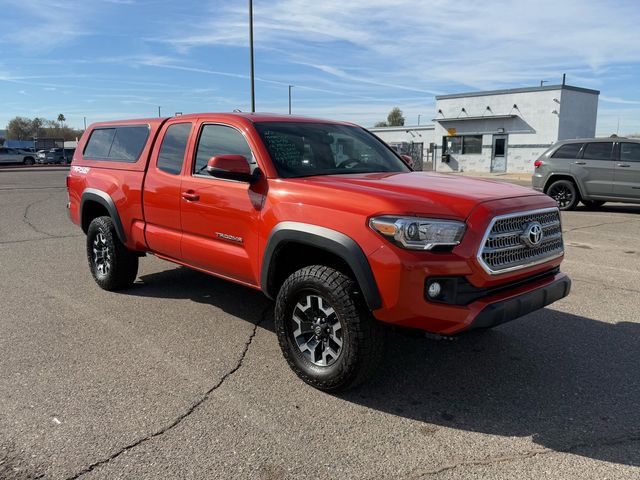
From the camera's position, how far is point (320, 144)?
4.58 metres

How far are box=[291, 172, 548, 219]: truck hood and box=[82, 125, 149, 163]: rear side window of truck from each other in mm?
2413

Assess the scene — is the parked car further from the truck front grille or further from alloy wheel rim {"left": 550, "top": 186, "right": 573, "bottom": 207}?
the truck front grille

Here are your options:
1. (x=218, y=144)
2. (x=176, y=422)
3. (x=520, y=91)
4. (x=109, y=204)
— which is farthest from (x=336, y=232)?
(x=520, y=91)

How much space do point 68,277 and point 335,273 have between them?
4449 mm

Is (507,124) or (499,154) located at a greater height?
(507,124)

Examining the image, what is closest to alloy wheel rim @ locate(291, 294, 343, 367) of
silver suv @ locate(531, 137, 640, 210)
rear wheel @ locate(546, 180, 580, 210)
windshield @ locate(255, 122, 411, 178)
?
windshield @ locate(255, 122, 411, 178)

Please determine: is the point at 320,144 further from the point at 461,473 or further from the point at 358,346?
the point at 461,473

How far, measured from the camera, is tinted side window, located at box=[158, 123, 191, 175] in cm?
492

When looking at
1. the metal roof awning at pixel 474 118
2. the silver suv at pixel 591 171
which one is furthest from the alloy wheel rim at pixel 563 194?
the metal roof awning at pixel 474 118

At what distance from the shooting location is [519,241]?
346 centimetres

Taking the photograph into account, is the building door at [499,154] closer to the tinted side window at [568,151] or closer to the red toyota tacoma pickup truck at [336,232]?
the tinted side window at [568,151]

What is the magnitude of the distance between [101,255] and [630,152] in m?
10.9

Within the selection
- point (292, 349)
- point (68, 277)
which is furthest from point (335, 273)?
point (68, 277)

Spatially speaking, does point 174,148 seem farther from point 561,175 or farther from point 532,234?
point 561,175
